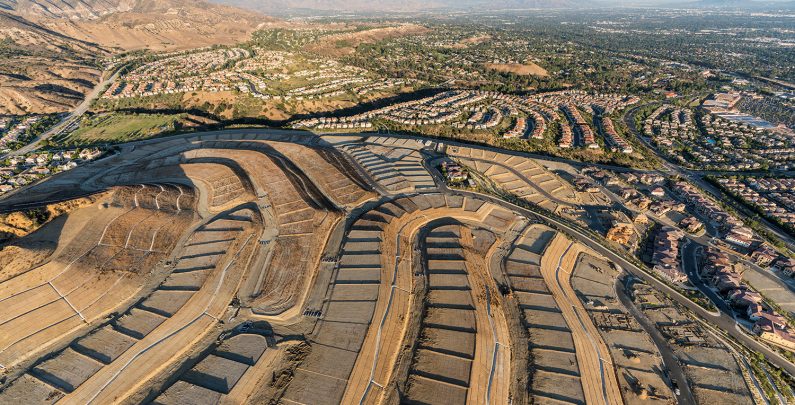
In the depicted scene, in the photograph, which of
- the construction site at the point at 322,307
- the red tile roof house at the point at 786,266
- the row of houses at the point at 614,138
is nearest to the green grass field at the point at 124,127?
the construction site at the point at 322,307

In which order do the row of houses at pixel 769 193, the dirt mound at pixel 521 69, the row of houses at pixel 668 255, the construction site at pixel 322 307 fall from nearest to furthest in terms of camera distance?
the construction site at pixel 322 307 < the row of houses at pixel 668 255 < the row of houses at pixel 769 193 < the dirt mound at pixel 521 69

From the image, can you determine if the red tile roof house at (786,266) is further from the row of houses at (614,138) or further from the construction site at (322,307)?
the row of houses at (614,138)

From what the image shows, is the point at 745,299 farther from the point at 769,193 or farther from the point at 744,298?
the point at 769,193

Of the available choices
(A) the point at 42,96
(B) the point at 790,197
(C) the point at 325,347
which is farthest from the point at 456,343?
(A) the point at 42,96

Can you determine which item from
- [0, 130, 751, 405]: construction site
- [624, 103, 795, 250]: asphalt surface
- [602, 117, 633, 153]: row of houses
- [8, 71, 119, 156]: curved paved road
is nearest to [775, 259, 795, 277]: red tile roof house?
[624, 103, 795, 250]: asphalt surface

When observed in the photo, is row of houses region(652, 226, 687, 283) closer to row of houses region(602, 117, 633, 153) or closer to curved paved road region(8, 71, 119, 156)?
row of houses region(602, 117, 633, 153)

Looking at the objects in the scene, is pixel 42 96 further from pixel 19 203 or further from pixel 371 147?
pixel 371 147
